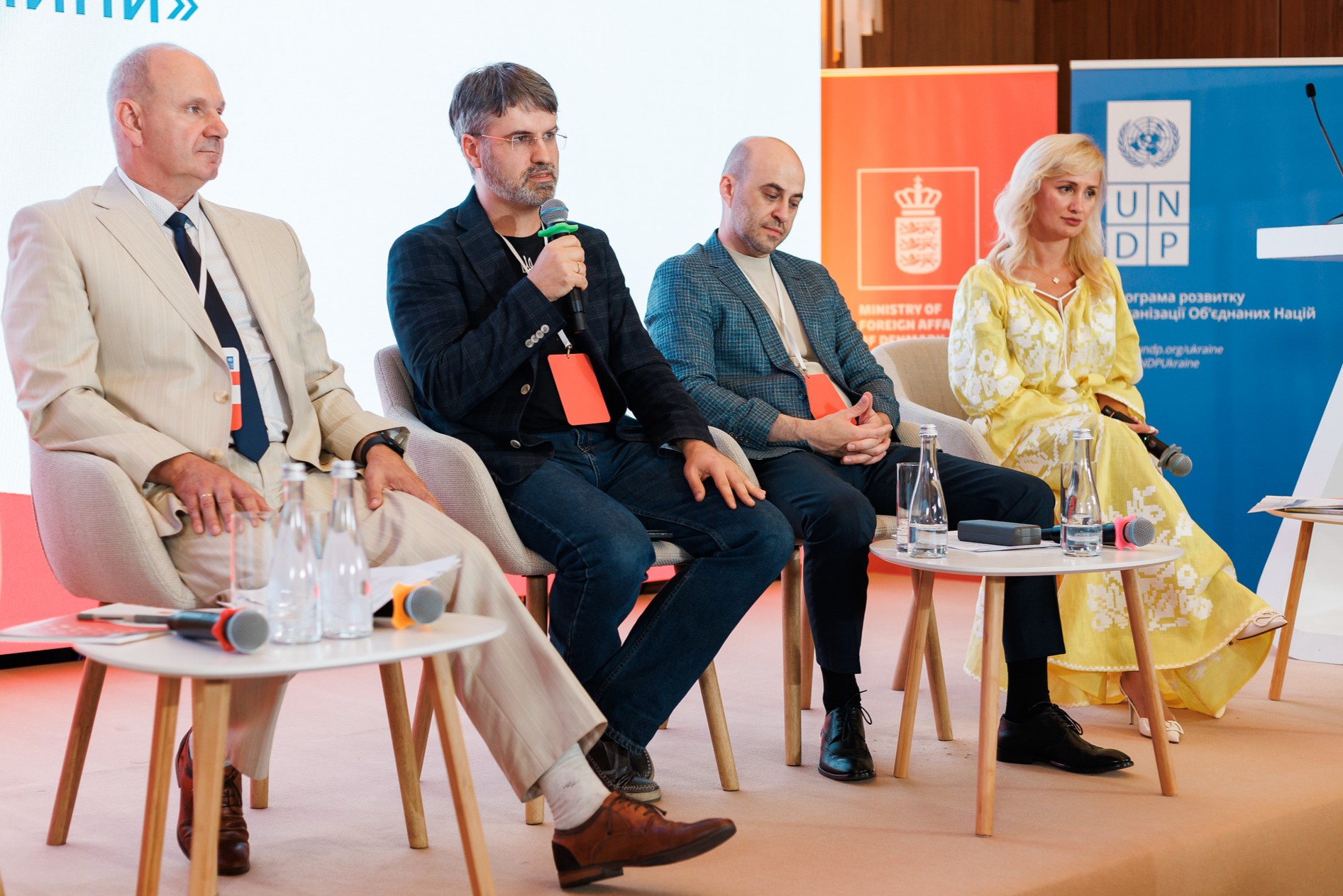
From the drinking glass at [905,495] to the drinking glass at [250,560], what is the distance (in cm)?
126

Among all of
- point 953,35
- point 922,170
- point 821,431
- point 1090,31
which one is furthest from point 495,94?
A: point 1090,31

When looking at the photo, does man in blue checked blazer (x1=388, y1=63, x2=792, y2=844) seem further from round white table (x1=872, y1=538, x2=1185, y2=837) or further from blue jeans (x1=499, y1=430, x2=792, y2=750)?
round white table (x1=872, y1=538, x2=1185, y2=837)

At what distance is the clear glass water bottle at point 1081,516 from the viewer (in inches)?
100

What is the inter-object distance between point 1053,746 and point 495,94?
1762mm

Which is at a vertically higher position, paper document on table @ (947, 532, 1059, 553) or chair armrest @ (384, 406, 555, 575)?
chair armrest @ (384, 406, 555, 575)

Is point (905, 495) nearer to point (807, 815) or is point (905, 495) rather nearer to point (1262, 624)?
point (807, 815)

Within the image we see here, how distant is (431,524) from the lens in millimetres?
2189

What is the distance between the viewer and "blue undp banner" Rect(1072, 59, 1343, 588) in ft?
16.5

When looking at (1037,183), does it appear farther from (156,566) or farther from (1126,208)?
(156,566)

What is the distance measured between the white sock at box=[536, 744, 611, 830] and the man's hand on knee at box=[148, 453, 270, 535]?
24.9 inches

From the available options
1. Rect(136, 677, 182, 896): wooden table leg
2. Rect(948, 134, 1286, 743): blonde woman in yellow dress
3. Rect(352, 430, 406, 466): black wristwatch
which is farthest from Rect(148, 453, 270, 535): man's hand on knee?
Rect(948, 134, 1286, 743): blonde woman in yellow dress

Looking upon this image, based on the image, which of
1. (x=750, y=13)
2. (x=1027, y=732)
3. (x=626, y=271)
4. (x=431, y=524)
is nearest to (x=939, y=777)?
(x=1027, y=732)

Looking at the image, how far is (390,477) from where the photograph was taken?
7.83 ft

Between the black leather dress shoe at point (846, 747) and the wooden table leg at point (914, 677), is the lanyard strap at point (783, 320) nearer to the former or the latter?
the wooden table leg at point (914, 677)
